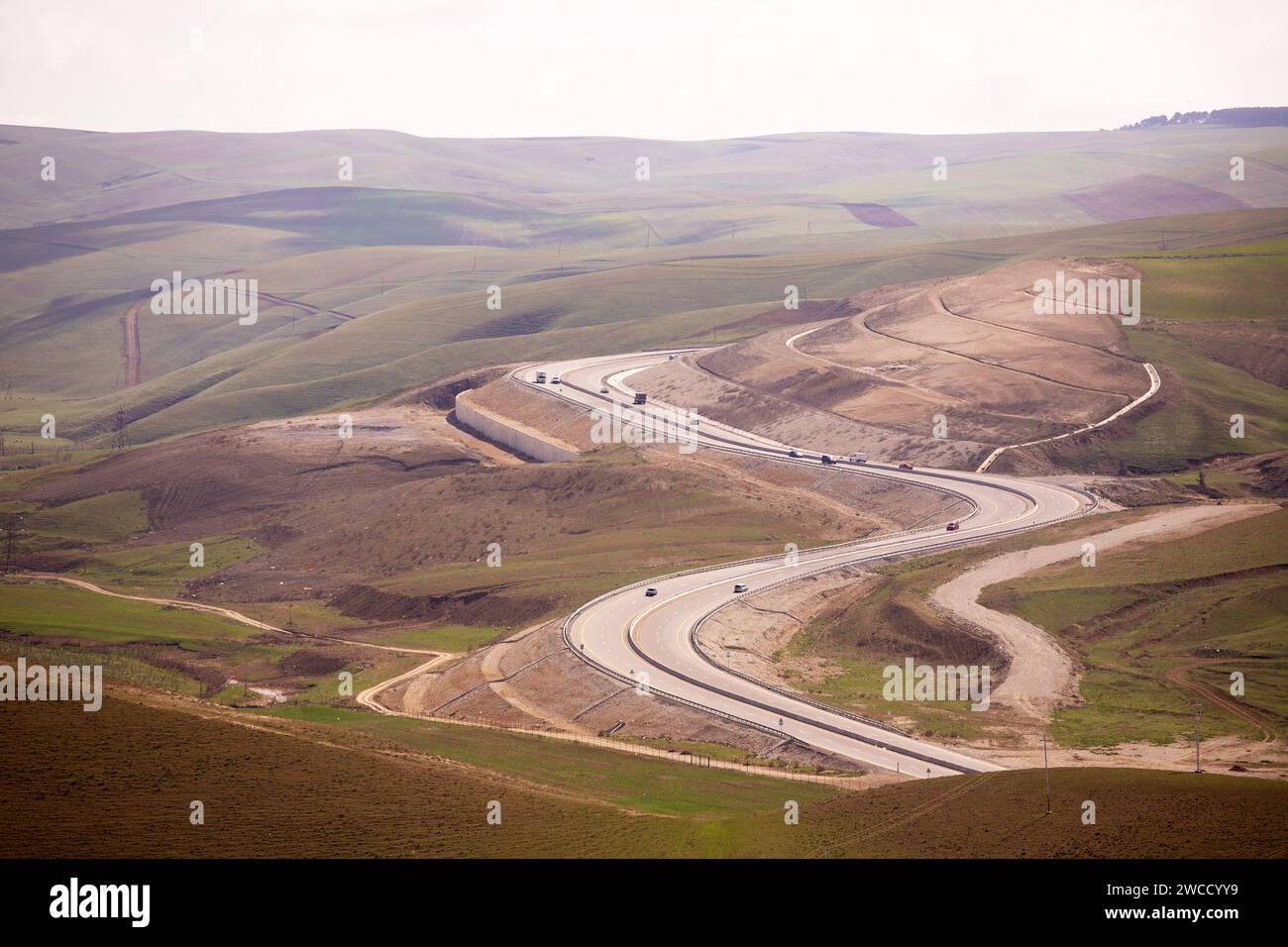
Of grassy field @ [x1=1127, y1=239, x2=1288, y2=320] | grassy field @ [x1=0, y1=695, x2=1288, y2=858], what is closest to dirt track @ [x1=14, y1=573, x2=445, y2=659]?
grassy field @ [x1=0, y1=695, x2=1288, y2=858]

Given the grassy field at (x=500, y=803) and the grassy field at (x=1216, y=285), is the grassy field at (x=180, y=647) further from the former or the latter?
the grassy field at (x=1216, y=285)

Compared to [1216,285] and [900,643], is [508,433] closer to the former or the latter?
[900,643]

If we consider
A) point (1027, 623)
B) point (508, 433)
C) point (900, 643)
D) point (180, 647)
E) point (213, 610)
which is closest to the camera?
point (900, 643)

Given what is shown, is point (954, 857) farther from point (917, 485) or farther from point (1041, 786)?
point (917, 485)

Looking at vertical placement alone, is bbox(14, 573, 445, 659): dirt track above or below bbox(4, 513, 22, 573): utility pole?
below

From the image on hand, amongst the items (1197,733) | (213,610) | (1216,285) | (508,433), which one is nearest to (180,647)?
(213,610)

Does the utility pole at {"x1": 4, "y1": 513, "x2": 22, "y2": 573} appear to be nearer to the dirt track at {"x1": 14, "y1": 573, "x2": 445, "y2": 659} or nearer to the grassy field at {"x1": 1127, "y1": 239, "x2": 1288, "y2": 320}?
the dirt track at {"x1": 14, "y1": 573, "x2": 445, "y2": 659}

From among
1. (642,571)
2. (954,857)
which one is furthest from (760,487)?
(954,857)
